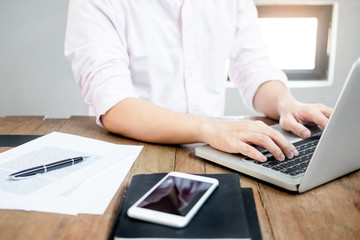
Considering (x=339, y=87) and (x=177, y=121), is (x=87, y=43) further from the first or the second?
(x=339, y=87)

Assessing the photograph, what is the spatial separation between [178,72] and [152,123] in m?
0.34

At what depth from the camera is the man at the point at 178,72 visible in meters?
0.97

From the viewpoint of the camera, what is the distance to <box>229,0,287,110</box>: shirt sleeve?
1.36m

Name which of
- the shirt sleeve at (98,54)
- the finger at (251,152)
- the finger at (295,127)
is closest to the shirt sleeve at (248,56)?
the finger at (295,127)

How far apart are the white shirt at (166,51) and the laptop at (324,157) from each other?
14.9 inches

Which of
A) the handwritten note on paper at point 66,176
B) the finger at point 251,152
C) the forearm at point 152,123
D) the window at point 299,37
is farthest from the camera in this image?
the window at point 299,37

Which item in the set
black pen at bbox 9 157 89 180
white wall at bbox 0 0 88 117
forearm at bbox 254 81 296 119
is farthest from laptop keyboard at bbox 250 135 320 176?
white wall at bbox 0 0 88 117

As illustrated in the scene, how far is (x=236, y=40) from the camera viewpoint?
1.44m

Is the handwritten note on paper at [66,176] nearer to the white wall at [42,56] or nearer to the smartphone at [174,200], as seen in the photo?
the smartphone at [174,200]

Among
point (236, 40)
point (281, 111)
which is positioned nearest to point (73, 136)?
point (281, 111)

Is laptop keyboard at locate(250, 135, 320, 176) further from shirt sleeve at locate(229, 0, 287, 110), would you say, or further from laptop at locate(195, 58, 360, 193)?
shirt sleeve at locate(229, 0, 287, 110)

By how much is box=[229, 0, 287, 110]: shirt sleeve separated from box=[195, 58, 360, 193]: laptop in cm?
47

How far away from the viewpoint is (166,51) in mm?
1270

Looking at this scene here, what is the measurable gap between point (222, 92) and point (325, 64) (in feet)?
4.14
